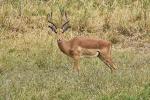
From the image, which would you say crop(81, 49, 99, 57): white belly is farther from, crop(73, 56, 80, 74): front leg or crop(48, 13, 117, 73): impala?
crop(73, 56, 80, 74): front leg

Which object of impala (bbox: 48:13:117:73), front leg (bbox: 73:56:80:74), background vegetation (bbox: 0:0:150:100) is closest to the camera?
background vegetation (bbox: 0:0:150:100)

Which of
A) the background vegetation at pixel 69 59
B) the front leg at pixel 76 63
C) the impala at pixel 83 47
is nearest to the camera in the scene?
the background vegetation at pixel 69 59

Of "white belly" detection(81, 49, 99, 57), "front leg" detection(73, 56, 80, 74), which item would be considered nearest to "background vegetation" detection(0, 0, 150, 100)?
"front leg" detection(73, 56, 80, 74)

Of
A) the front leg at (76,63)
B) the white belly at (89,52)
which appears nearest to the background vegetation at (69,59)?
the front leg at (76,63)

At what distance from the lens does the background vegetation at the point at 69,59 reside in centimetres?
868

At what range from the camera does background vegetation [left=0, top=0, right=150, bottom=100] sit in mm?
8680

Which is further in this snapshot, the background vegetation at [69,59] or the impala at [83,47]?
the impala at [83,47]

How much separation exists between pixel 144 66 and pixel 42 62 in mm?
2092

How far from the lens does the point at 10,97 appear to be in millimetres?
8258

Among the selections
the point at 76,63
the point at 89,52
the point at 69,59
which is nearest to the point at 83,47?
the point at 89,52

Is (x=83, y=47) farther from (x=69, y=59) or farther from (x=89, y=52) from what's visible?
(x=69, y=59)

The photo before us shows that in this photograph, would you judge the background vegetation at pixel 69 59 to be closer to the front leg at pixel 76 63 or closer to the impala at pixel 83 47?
the front leg at pixel 76 63

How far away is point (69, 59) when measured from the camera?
12.0 metres

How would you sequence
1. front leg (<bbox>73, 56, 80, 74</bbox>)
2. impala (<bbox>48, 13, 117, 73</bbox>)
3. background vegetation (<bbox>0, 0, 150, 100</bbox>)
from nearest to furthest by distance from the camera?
background vegetation (<bbox>0, 0, 150, 100</bbox>) < front leg (<bbox>73, 56, 80, 74</bbox>) < impala (<bbox>48, 13, 117, 73</bbox>)
